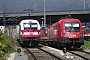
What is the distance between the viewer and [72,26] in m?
26.0

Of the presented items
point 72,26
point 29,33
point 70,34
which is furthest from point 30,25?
point 70,34

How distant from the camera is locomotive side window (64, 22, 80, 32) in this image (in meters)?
25.7

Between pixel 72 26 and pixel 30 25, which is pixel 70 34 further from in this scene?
pixel 30 25

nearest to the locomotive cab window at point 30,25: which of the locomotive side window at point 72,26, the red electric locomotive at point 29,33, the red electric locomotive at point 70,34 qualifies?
the red electric locomotive at point 29,33

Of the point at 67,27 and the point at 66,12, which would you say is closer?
the point at 67,27

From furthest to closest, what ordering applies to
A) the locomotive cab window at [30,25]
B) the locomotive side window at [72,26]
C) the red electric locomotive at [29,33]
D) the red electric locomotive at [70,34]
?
1. the locomotive cab window at [30,25]
2. the red electric locomotive at [29,33]
3. the locomotive side window at [72,26]
4. the red electric locomotive at [70,34]

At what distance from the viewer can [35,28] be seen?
1261 inches

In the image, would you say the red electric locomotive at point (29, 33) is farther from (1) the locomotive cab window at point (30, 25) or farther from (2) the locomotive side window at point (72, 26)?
(2) the locomotive side window at point (72, 26)

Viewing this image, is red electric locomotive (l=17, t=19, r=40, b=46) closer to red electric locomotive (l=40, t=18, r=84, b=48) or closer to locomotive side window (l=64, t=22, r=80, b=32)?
red electric locomotive (l=40, t=18, r=84, b=48)

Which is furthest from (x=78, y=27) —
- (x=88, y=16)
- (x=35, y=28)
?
(x=88, y=16)

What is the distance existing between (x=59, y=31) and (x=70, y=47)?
6.11 ft

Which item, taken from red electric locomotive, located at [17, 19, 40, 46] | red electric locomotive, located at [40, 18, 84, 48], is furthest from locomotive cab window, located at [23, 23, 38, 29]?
red electric locomotive, located at [40, 18, 84, 48]

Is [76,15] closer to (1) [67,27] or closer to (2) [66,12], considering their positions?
(2) [66,12]

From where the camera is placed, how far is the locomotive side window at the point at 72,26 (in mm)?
25745
